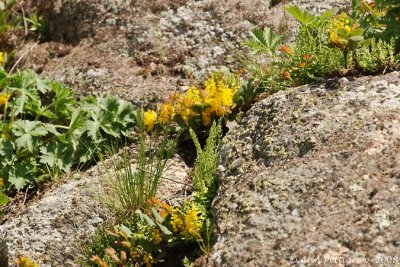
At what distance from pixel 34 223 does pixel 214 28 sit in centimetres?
231

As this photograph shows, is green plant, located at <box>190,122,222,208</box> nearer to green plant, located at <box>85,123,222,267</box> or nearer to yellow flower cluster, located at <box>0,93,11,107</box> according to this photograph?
green plant, located at <box>85,123,222,267</box>

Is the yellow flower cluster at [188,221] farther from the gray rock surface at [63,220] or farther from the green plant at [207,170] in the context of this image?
the gray rock surface at [63,220]

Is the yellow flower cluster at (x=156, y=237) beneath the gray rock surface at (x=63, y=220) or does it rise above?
above

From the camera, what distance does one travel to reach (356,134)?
136 inches

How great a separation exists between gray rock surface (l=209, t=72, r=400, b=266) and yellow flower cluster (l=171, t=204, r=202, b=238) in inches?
5.1

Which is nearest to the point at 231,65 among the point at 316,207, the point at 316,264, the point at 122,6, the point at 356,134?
the point at 122,6

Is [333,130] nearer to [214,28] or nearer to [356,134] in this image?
[356,134]

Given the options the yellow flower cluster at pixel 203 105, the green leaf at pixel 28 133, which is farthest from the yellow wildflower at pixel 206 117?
the green leaf at pixel 28 133

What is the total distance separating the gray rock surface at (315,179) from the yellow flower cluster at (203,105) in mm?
406

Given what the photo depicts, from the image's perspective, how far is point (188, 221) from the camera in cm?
354

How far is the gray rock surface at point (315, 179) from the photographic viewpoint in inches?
116

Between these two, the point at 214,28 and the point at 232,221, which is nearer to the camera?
the point at 232,221

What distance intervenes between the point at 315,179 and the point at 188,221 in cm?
75

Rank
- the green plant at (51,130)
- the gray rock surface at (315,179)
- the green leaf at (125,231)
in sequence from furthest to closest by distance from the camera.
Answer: the green plant at (51,130)
the green leaf at (125,231)
the gray rock surface at (315,179)
